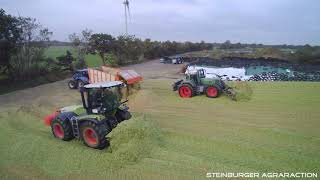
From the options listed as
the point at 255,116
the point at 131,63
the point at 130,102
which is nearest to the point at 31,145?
the point at 130,102

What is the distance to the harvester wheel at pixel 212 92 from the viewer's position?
15.5 metres

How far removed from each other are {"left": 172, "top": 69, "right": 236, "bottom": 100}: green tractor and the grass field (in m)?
1.96

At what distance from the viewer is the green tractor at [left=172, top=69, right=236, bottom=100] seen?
51.0 feet

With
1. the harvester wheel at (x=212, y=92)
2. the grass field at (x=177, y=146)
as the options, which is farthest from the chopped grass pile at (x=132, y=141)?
the harvester wheel at (x=212, y=92)

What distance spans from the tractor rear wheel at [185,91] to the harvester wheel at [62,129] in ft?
25.4

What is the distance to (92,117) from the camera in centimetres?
881

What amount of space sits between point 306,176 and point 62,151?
5955 millimetres

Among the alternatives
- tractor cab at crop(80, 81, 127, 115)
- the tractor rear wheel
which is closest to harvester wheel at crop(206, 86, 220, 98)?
the tractor rear wheel

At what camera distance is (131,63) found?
39.9m

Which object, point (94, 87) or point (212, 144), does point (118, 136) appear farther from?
point (212, 144)

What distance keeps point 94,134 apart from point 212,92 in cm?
812

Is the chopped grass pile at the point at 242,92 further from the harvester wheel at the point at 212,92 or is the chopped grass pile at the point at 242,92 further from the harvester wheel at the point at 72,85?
the harvester wheel at the point at 72,85

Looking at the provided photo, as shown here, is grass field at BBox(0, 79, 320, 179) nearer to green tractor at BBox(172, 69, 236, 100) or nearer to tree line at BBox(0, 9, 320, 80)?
green tractor at BBox(172, 69, 236, 100)

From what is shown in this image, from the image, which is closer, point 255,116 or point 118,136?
point 118,136
